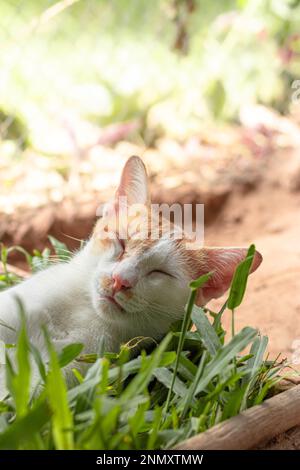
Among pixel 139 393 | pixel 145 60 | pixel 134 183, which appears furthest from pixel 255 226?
pixel 139 393

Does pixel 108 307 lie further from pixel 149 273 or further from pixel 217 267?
pixel 217 267

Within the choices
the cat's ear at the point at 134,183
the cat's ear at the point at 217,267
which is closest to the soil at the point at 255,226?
the cat's ear at the point at 217,267

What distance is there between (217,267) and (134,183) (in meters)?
0.34

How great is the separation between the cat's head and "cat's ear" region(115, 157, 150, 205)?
7cm

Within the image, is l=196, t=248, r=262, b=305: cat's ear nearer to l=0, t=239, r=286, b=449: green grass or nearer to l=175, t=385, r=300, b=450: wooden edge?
l=0, t=239, r=286, b=449: green grass

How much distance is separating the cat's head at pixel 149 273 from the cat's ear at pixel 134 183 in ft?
0.23

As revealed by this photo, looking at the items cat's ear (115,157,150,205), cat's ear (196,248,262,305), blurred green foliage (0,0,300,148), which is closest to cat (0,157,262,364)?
cat's ear (196,248,262,305)

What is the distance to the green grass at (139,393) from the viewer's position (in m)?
1.03

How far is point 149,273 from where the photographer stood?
62.8 inches

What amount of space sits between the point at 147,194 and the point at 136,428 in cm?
81

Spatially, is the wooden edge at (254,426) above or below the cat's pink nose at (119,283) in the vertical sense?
below

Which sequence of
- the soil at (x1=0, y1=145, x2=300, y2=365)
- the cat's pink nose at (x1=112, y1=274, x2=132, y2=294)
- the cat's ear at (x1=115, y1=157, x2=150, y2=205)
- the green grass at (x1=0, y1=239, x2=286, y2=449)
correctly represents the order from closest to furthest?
1. the green grass at (x1=0, y1=239, x2=286, y2=449)
2. the cat's pink nose at (x1=112, y1=274, x2=132, y2=294)
3. the cat's ear at (x1=115, y1=157, x2=150, y2=205)
4. the soil at (x1=0, y1=145, x2=300, y2=365)

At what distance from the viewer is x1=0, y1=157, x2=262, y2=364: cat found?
153cm

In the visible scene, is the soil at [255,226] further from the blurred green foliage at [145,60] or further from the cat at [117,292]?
the blurred green foliage at [145,60]
